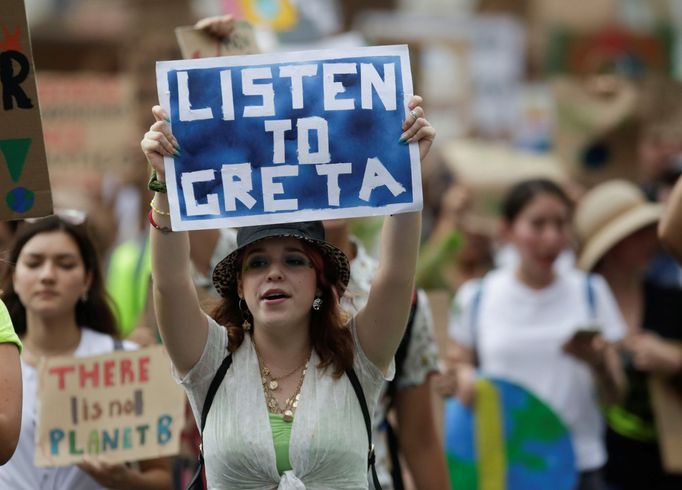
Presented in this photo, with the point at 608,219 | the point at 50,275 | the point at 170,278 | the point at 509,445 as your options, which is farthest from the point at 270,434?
the point at 608,219

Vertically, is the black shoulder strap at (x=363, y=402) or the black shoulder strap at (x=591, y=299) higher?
the black shoulder strap at (x=591, y=299)

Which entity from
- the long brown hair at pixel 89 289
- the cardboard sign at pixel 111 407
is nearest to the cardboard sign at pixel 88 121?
the long brown hair at pixel 89 289

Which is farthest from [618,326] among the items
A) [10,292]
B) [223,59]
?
[223,59]

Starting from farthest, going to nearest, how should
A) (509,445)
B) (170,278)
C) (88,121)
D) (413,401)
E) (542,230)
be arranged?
(88,121), (542,230), (509,445), (413,401), (170,278)

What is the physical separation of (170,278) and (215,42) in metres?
1.72

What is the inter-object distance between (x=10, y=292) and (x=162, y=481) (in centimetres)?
89

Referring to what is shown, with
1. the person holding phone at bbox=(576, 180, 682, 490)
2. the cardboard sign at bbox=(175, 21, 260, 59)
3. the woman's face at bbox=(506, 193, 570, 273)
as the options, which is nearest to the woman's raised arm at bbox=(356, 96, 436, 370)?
the cardboard sign at bbox=(175, 21, 260, 59)

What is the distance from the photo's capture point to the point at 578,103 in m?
10.1

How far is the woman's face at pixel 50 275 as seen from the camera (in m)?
5.43

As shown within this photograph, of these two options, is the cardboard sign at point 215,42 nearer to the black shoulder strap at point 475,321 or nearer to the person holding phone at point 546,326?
the person holding phone at point 546,326

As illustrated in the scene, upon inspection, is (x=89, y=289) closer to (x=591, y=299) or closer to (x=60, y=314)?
(x=60, y=314)

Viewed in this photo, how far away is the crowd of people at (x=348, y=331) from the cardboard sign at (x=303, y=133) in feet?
0.27

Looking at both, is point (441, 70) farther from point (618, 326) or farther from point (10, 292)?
point (10, 292)

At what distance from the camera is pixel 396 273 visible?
4184 millimetres
